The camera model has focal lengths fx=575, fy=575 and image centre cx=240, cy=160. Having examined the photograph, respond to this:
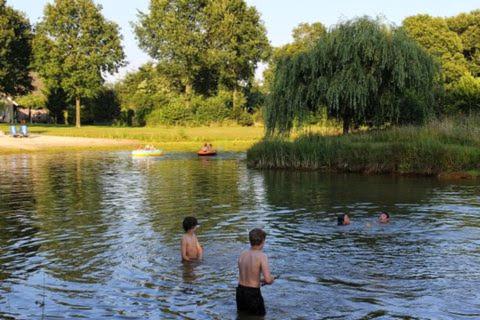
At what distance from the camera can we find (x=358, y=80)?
107 feet

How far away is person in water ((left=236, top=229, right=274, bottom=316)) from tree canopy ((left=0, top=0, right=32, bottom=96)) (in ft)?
256

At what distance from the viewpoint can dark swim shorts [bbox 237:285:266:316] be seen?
8820 mm

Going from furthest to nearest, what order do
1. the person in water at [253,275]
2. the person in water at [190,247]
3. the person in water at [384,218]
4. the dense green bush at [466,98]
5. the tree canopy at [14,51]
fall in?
the tree canopy at [14,51] → the dense green bush at [466,98] → the person in water at [384,218] → the person in water at [190,247] → the person in water at [253,275]

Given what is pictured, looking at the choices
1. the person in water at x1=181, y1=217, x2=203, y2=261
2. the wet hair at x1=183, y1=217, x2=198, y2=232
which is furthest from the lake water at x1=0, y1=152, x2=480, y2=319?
the wet hair at x1=183, y1=217, x2=198, y2=232

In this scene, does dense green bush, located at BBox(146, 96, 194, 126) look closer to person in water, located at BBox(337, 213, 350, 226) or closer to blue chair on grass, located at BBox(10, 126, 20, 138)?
blue chair on grass, located at BBox(10, 126, 20, 138)

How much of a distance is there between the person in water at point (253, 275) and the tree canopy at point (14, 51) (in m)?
78.1

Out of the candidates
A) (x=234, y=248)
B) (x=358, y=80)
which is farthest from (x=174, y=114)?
(x=234, y=248)

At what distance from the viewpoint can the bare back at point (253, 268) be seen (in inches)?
340

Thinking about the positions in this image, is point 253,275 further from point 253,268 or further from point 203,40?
point 203,40

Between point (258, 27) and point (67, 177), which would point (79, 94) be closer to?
point (258, 27)

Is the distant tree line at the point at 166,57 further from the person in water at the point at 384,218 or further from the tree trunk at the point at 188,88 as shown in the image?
the person in water at the point at 384,218

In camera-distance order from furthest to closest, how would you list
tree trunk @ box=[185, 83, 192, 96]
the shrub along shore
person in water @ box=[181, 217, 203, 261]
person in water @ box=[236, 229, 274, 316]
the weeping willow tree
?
tree trunk @ box=[185, 83, 192, 96], the weeping willow tree, the shrub along shore, person in water @ box=[181, 217, 203, 261], person in water @ box=[236, 229, 274, 316]

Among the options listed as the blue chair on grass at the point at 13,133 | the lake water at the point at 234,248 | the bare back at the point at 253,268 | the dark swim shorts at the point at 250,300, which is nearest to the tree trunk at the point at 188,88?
the blue chair on grass at the point at 13,133

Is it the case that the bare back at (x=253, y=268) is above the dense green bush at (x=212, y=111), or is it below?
below
